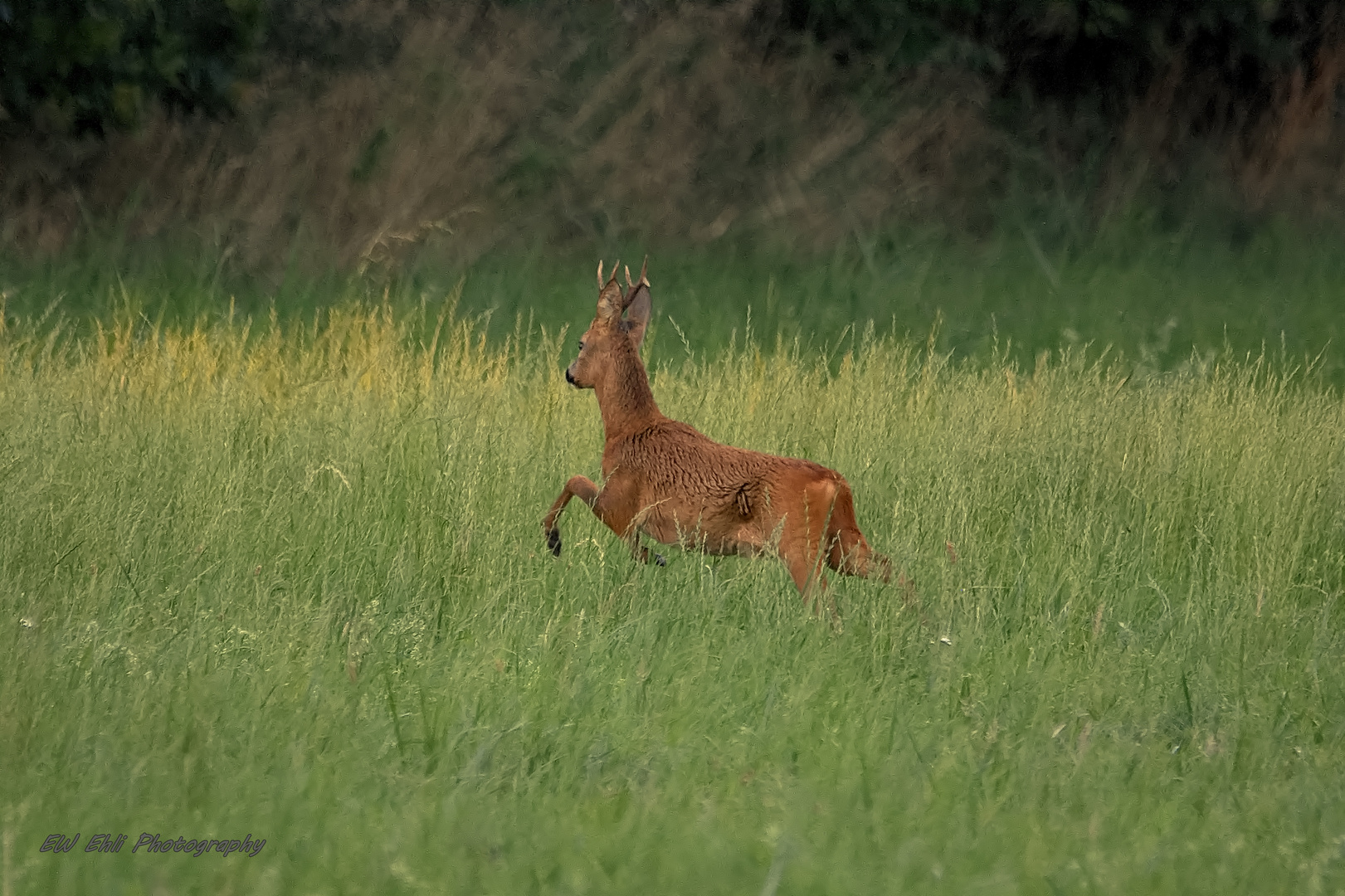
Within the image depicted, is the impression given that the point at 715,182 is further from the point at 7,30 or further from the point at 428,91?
the point at 7,30

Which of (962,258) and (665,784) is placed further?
(962,258)

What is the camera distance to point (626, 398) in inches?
263

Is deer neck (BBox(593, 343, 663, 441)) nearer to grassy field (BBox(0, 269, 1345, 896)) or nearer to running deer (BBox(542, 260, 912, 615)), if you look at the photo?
running deer (BBox(542, 260, 912, 615))

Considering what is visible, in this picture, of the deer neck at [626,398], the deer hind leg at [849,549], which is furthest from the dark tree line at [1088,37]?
the deer hind leg at [849,549]

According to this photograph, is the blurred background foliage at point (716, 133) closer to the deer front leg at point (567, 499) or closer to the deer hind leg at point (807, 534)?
the deer front leg at point (567, 499)

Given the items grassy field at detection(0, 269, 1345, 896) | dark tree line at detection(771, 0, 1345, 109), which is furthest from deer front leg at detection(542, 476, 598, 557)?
dark tree line at detection(771, 0, 1345, 109)

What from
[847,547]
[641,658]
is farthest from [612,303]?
[641,658]

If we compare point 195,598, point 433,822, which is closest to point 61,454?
point 195,598

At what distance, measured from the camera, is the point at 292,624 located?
17.0 feet

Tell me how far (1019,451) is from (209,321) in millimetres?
7941

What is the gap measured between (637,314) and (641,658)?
87.6 inches

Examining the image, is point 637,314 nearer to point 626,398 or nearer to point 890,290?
point 626,398

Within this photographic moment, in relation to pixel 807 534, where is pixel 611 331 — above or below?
above

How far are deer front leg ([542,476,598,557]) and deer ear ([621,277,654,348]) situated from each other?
2.54 ft
